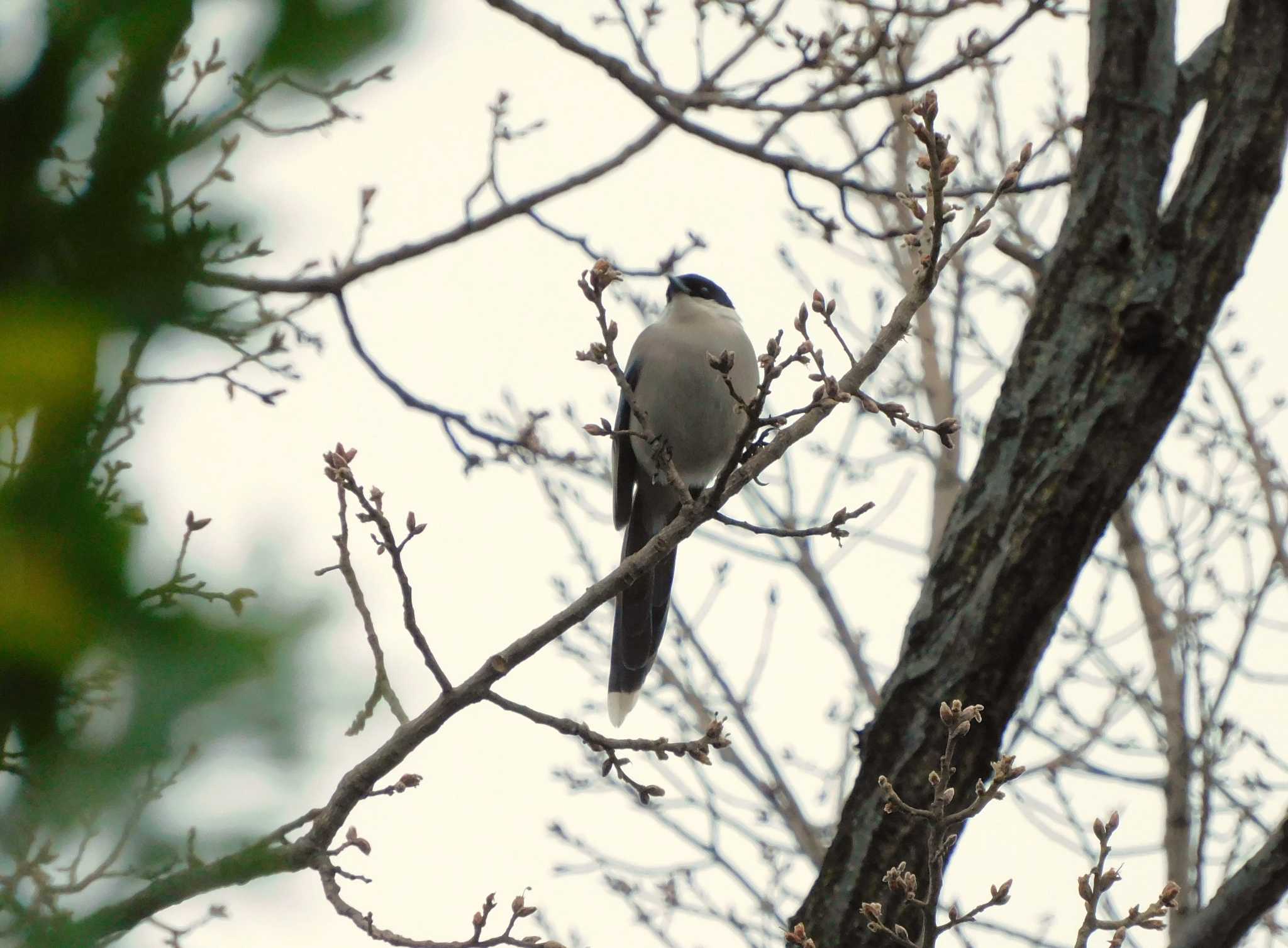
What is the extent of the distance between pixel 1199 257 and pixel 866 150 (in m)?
1.51

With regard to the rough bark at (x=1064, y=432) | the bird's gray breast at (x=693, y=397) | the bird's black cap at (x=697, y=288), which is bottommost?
the rough bark at (x=1064, y=432)

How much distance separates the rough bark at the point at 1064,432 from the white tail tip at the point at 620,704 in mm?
2300

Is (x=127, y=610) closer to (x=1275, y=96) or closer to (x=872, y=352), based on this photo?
(x=872, y=352)

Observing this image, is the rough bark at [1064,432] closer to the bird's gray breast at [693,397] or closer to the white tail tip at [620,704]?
the white tail tip at [620,704]

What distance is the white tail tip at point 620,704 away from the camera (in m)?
5.79

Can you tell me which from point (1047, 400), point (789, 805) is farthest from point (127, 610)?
point (789, 805)

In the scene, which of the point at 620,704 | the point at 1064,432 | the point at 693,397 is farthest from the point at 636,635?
the point at 1064,432

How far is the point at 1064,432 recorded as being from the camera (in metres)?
3.57

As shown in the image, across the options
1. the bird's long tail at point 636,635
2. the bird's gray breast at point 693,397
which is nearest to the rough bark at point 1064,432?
the bird's long tail at point 636,635

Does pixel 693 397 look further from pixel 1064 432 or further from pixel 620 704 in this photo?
→ pixel 1064 432

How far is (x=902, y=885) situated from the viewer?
313 centimetres

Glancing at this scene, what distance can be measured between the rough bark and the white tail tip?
2.30 m

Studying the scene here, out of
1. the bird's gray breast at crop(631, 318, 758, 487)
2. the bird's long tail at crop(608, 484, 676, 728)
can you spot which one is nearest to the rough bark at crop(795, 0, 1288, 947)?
the bird's long tail at crop(608, 484, 676, 728)

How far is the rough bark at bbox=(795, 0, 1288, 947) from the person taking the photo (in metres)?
3.47
